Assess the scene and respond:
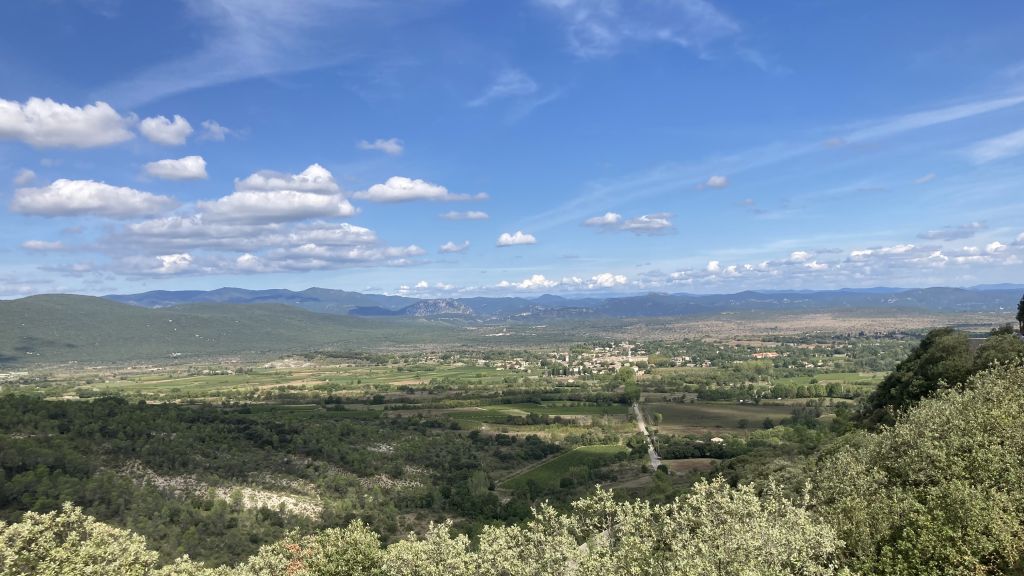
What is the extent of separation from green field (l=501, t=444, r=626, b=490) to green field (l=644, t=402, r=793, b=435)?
22644 millimetres

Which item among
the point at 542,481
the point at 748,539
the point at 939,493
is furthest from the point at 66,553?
the point at 542,481

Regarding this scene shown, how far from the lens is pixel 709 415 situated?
15725 cm

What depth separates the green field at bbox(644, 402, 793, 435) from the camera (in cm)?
14200

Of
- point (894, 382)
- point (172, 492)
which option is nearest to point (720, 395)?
point (894, 382)

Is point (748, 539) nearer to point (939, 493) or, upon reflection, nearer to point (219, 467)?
point (939, 493)

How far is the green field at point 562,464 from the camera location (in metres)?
109

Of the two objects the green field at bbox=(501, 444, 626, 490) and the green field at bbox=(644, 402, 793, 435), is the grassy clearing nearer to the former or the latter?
the green field at bbox=(501, 444, 626, 490)

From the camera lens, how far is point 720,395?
7347 inches

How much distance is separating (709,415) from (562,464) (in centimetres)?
5860

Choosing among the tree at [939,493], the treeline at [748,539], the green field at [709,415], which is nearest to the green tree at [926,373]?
the tree at [939,493]

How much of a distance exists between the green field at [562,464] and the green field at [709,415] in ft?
74.3

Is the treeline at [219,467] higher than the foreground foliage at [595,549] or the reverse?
the reverse

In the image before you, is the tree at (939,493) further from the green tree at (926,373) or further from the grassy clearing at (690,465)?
the grassy clearing at (690,465)

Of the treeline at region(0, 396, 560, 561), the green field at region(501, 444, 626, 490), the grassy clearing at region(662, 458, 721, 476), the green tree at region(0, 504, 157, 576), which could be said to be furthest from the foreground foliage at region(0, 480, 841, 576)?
the grassy clearing at region(662, 458, 721, 476)
